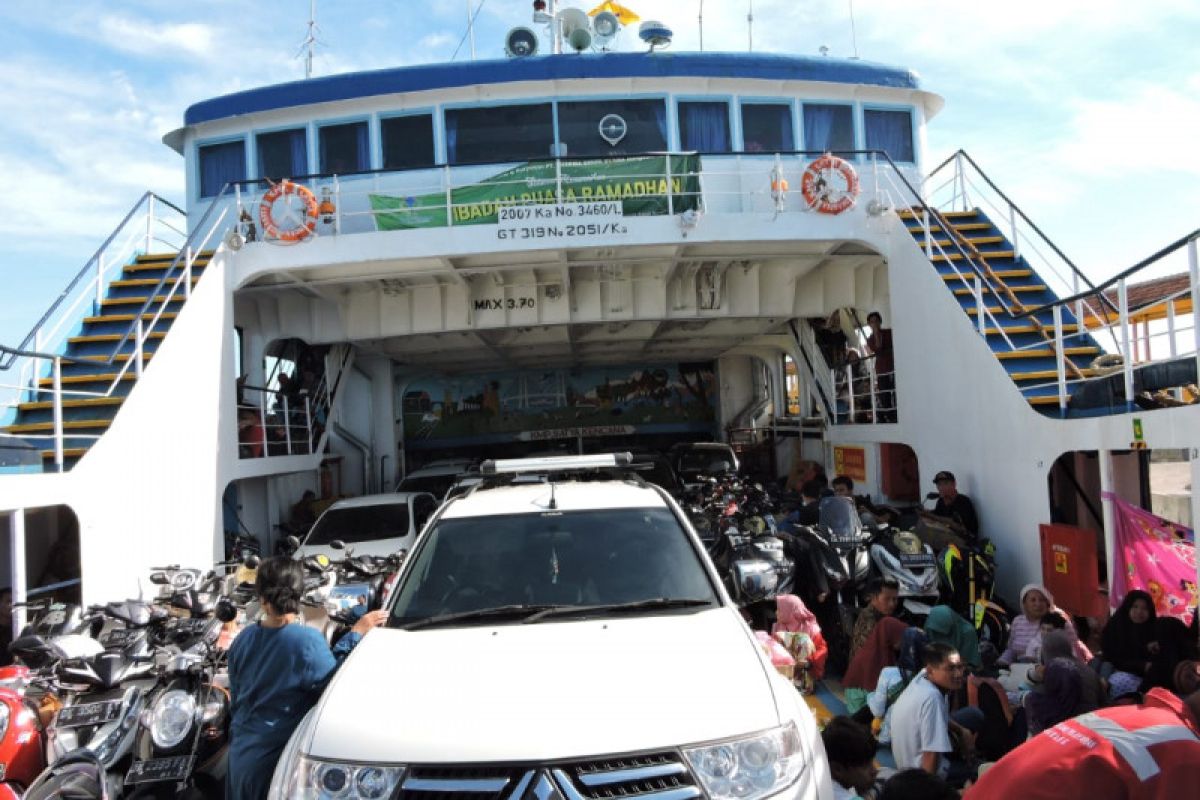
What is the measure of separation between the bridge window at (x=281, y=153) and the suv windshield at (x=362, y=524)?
20.3 feet

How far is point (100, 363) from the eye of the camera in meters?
7.73

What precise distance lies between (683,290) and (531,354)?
6030 mm

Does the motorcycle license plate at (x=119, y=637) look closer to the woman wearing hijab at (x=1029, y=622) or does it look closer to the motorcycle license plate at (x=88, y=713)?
the motorcycle license plate at (x=88, y=713)

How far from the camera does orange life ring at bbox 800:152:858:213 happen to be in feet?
34.4

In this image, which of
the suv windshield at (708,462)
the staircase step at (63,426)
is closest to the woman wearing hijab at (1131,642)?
the suv windshield at (708,462)

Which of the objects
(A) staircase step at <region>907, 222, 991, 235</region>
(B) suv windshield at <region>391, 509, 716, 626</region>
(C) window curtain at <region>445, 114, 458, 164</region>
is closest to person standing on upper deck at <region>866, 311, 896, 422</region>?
→ (A) staircase step at <region>907, 222, 991, 235</region>

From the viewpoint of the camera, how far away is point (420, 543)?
3930 mm

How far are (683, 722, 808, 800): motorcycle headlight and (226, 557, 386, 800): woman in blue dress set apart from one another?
65.5 inches

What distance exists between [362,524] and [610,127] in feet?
23.0

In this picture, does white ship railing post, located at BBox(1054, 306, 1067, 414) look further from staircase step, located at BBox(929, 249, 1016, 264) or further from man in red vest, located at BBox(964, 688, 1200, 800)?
man in red vest, located at BBox(964, 688, 1200, 800)

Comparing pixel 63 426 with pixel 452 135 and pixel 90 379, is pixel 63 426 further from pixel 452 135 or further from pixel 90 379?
pixel 452 135

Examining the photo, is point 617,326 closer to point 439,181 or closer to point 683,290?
point 683,290

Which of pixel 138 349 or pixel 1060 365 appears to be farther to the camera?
pixel 138 349

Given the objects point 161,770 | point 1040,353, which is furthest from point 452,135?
point 161,770
